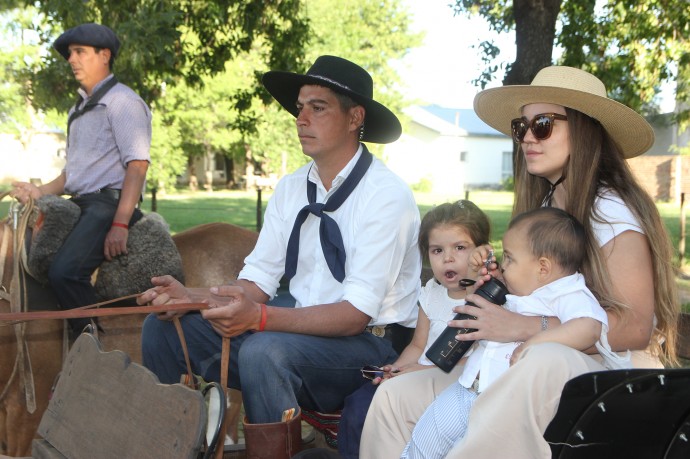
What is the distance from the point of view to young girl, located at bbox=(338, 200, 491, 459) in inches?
120

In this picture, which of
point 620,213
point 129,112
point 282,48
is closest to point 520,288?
point 620,213

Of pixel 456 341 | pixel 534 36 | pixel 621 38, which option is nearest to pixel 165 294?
pixel 456 341

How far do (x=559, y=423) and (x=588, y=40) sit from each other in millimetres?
8796

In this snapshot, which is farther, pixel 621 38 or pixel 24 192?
pixel 621 38

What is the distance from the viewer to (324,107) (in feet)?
11.1

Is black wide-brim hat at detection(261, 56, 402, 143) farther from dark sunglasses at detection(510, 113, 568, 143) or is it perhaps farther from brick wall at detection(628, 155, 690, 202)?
brick wall at detection(628, 155, 690, 202)

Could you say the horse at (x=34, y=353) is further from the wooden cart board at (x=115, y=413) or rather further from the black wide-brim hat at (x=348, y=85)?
the black wide-brim hat at (x=348, y=85)

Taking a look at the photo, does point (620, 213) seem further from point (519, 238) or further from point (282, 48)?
point (282, 48)

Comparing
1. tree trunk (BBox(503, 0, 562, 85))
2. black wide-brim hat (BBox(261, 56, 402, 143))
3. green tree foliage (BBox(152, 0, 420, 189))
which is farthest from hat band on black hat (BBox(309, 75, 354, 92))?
green tree foliage (BBox(152, 0, 420, 189))

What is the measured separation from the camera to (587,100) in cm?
278

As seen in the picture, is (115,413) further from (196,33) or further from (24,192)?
(196,33)

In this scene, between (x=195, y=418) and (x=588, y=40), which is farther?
(x=588, y=40)

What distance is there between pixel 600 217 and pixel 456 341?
0.67 meters

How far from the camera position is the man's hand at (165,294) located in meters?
3.09
